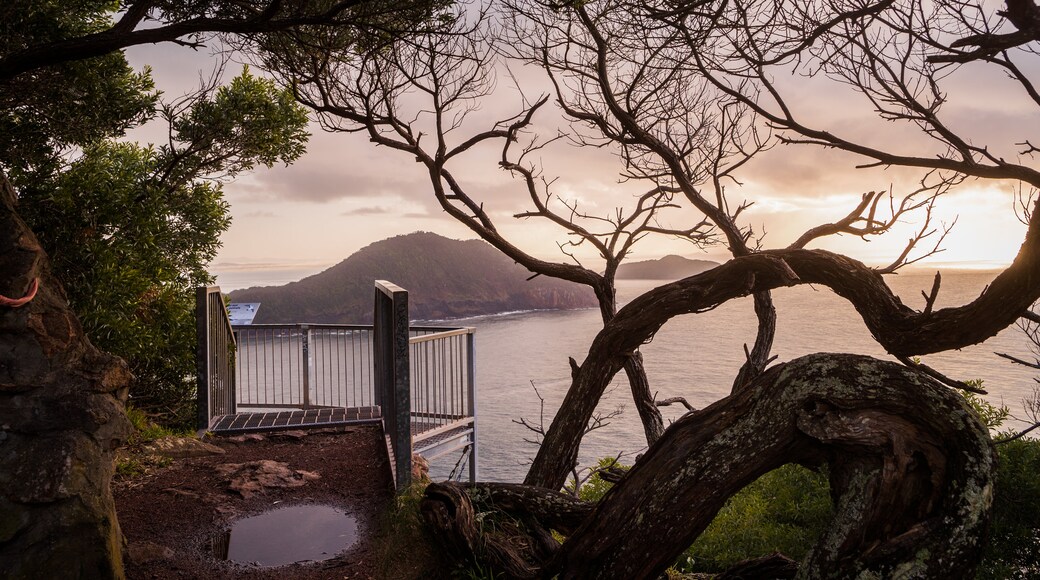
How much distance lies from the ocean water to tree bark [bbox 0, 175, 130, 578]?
15059 millimetres

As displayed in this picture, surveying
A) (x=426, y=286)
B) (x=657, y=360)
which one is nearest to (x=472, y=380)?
(x=657, y=360)

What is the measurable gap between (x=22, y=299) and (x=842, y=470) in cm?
436

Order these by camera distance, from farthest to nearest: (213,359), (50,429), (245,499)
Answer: (213,359)
(245,499)
(50,429)

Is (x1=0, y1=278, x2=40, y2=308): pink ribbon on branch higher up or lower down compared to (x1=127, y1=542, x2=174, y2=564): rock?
higher up

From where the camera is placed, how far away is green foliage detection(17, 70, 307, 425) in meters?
7.39

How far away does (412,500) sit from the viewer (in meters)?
4.70

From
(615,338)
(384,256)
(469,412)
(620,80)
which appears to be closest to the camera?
(615,338)

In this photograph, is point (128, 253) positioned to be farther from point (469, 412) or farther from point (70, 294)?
point (469, 412)

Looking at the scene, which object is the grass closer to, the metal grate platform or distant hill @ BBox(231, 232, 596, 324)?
the metal grate platform

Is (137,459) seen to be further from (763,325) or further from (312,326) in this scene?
(763,325)

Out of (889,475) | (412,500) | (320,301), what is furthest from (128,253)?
(320,301)

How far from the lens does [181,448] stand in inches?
266

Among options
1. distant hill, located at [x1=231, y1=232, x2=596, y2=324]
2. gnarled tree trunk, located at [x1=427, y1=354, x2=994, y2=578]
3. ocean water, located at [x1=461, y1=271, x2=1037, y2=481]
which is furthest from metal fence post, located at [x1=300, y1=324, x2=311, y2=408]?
distant hill, located at [x1=231, y1=232, x2=596, y2=324]

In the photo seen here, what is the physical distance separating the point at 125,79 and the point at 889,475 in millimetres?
9572
